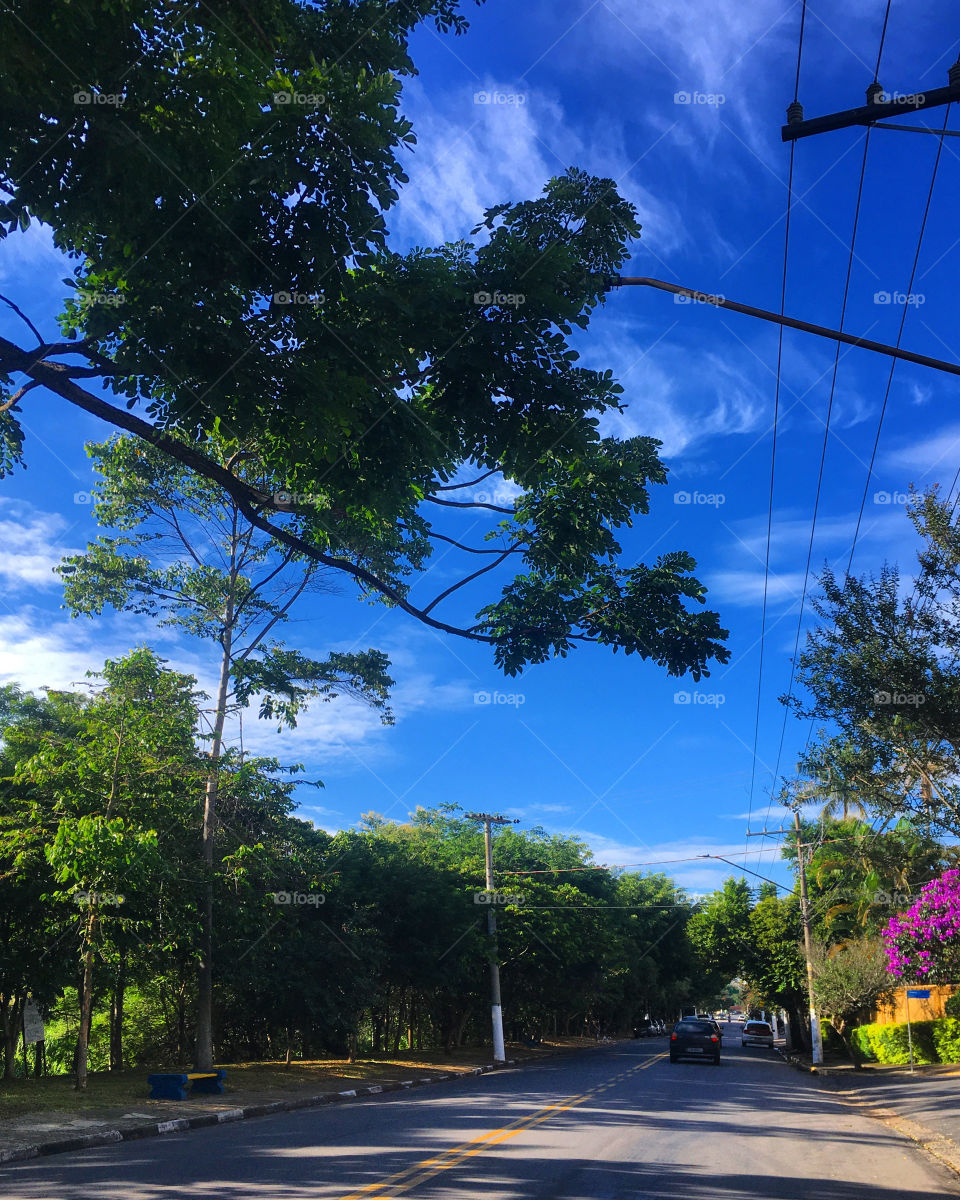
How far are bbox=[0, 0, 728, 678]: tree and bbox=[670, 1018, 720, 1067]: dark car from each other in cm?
2912

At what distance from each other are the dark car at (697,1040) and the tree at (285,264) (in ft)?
95.5

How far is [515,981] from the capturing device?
43.5 meters

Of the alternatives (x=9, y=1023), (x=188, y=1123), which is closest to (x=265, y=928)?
(x=9, y=1023)

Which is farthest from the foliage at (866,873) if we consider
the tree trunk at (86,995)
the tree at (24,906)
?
the tree at (24,906)

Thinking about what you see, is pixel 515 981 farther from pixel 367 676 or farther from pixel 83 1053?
pixel 83 1053

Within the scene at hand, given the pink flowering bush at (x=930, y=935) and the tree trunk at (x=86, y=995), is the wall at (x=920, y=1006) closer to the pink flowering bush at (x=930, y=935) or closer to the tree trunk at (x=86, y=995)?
the pink flowering bush at (x=930, y=935)

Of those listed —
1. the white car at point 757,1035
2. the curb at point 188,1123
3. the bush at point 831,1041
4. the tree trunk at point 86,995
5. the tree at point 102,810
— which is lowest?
the white car at point 757,1035

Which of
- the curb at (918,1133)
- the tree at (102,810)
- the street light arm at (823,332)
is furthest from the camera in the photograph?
the tree at (102,810)

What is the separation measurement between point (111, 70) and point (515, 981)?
4328 centimetres

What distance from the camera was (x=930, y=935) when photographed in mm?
22578

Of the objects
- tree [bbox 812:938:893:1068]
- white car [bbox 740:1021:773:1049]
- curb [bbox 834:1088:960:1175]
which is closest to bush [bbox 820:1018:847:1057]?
tree [bbox 812:938:893:1068]

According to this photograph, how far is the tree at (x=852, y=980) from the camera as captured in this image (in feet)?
104

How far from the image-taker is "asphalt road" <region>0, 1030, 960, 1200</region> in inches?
314

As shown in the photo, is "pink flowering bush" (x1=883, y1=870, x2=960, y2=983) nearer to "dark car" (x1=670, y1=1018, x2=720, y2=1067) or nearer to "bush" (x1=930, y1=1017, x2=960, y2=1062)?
"bush" (x1=930, y1=1017, x2=960, y2=1062)
